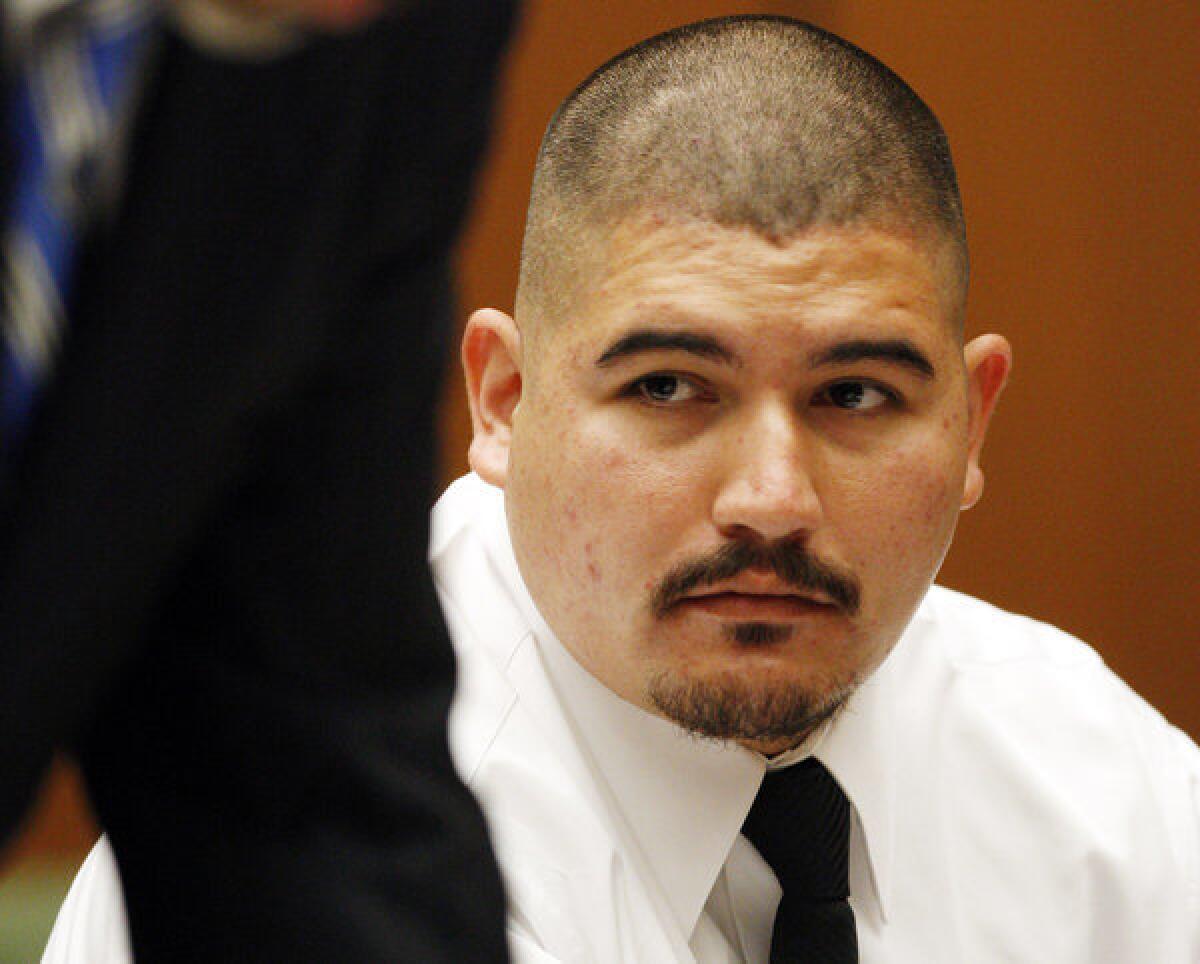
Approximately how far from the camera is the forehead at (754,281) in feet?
4.46

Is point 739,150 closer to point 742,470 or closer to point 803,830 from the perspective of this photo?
point 742,470

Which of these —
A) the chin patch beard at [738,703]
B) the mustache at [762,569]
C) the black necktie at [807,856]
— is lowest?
the black necktie at [807,856]

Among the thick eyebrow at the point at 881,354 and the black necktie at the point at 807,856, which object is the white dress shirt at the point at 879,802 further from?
the thick eyebrow at the point at 881,354

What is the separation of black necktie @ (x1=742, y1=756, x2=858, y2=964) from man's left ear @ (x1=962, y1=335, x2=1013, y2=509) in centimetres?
30

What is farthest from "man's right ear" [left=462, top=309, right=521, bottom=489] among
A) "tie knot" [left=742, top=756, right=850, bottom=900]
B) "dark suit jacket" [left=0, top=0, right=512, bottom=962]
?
"dark suit jacket" [left=0, top=0, right=512, bottom=962]

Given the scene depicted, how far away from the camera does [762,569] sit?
1.31 m

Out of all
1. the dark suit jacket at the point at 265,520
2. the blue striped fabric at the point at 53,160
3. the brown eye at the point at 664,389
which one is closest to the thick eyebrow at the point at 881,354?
the brown eye at the point at 664,389

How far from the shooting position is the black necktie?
1.41 m

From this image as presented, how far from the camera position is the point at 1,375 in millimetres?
515

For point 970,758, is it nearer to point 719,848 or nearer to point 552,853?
point 719,848

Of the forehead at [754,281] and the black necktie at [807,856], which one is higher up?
the forehead at [754,281]

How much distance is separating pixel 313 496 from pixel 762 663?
0.76 metres

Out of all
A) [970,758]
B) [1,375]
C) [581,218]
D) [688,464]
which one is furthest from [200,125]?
[970,758]

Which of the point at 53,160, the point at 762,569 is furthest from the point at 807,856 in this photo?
the point at 53,160
